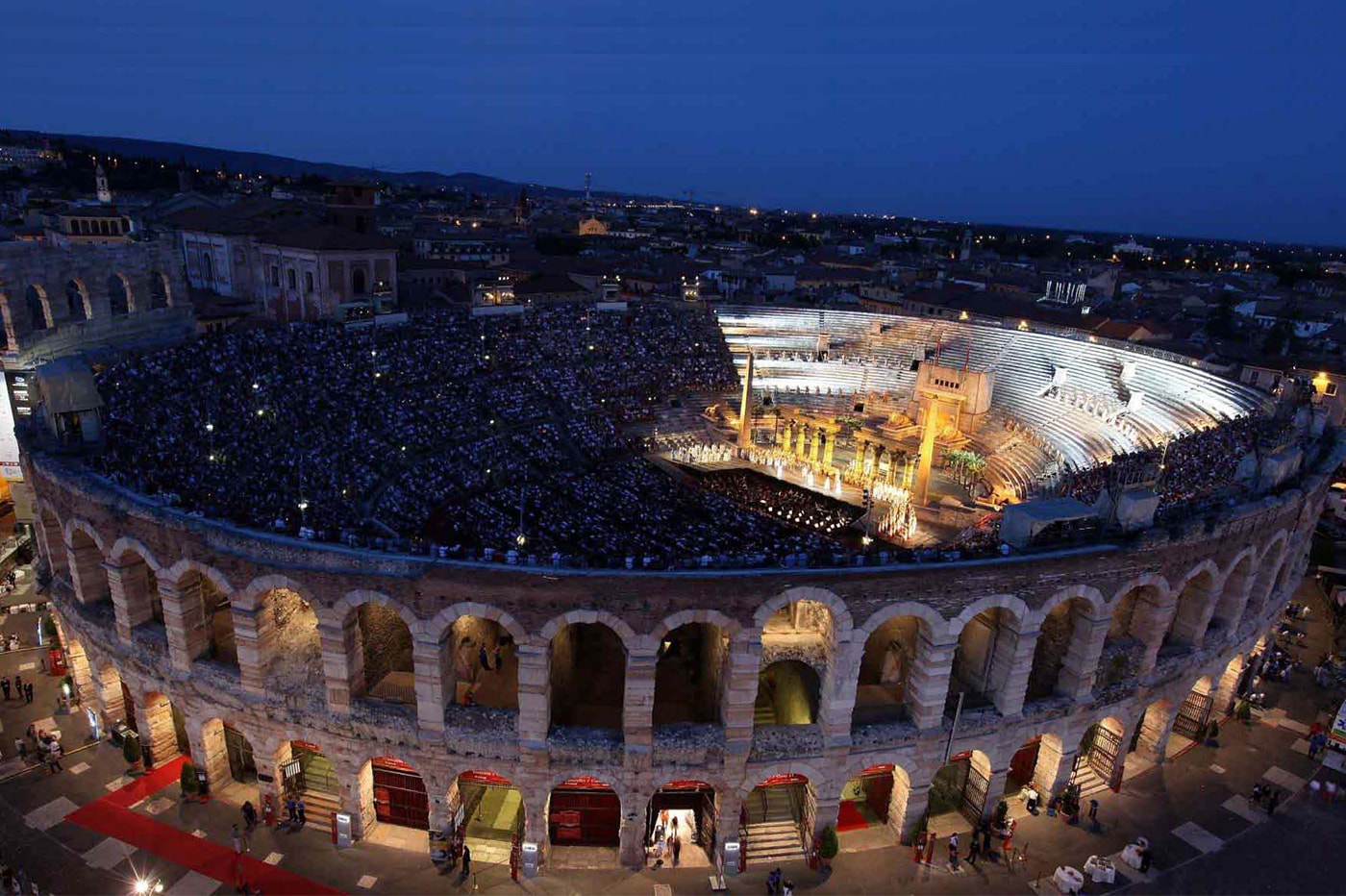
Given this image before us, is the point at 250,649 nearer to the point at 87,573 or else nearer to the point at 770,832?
the point at 87,573

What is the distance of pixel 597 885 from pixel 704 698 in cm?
687

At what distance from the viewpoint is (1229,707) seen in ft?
113

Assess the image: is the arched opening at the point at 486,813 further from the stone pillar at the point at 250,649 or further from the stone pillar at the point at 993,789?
the stone pillar at the point at 993,789

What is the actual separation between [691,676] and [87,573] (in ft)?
72.5

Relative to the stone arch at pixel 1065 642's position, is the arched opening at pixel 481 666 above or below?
below

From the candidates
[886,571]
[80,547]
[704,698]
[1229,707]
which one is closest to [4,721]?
[80,547]

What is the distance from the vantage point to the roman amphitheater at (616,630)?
23.8m

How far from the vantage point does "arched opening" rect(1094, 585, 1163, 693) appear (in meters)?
28.1

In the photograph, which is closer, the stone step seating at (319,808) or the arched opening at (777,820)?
the arched opening at (777,820)

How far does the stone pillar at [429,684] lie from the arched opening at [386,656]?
1.54 meters

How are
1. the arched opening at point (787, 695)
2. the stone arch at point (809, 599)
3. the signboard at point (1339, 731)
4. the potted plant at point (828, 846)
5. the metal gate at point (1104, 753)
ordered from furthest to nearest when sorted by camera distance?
the signboard at point (1339, 731) < the metal gate at point (1104, 753) < the arched opening at point (787, 695) < the potted plant at point (828, 846) < the stone arch at point (809, 599)

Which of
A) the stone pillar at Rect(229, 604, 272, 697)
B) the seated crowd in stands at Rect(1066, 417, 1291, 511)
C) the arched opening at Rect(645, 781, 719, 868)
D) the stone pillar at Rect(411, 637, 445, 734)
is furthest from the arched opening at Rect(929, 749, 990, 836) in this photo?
the stone pillar at Rect(229, 604, 272, 697)

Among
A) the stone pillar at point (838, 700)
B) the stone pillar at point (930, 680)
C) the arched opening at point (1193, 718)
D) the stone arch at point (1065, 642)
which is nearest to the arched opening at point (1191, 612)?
the arched opening at point (1193, 718)

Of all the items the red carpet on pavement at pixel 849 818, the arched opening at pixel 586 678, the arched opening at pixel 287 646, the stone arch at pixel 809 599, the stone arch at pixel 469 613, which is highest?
the stone arch at pixel 809 599
